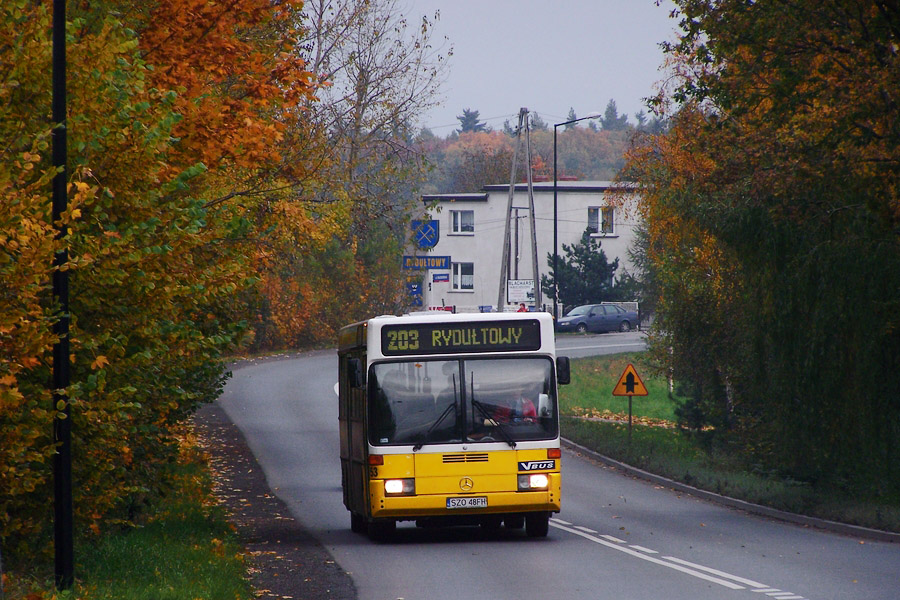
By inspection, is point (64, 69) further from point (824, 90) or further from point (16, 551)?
point (824, 90)

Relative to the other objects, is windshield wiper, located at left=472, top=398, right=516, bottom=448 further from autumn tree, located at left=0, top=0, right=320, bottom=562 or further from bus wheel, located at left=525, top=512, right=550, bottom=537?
autumn tree, located at left=0, top=0, right=320, bottom=562

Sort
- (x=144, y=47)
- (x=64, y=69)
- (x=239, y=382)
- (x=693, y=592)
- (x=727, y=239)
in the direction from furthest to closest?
1. (x=239, y=382)
2. (x=727, y=239)
3. (x=144, y=47)
4. (x=693, y=592)
5. (x=64, y=69)

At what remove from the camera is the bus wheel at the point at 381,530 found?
16.8 metres

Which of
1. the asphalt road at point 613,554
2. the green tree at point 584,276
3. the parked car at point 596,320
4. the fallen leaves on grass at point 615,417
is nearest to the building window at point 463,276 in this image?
the green tree at point 584,276

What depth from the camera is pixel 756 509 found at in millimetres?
22109

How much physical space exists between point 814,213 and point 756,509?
5.47 metres

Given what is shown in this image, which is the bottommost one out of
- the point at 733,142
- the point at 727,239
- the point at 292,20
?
the point at 727,239

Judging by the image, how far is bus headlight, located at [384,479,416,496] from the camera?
51.4 feet

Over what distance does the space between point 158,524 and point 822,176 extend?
1076cm

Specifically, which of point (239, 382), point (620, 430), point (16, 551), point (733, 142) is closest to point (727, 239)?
point (733, 142)

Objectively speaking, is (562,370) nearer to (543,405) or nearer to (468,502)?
(543,405)

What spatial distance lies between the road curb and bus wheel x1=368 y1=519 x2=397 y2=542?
6844 mm

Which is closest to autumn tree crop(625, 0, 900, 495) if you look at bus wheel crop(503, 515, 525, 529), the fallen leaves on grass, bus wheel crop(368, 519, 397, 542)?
bus wheel crop(503, 515, 525, 529)

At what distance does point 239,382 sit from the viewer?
45344 mm
